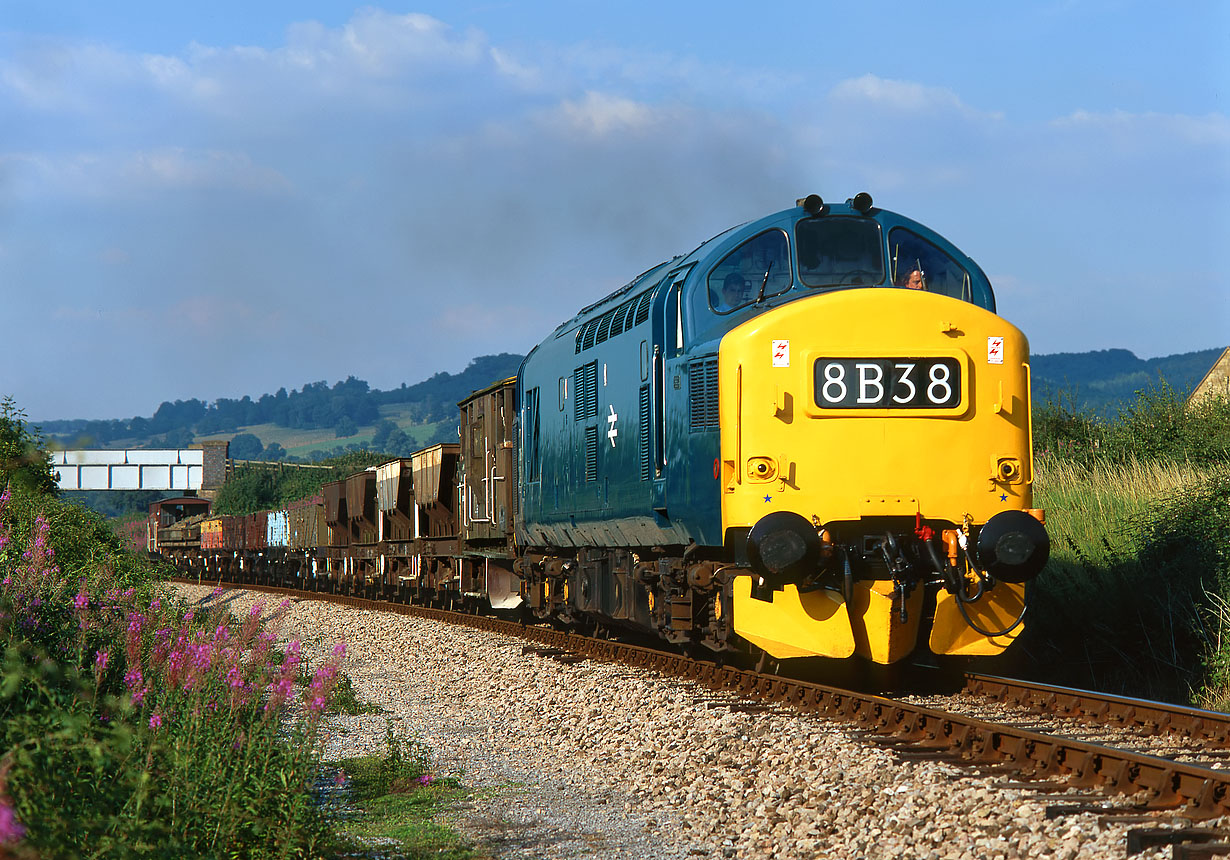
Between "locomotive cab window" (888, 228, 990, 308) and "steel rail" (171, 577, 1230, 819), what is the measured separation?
12.2ft

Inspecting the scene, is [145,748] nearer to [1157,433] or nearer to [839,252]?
[839,252]

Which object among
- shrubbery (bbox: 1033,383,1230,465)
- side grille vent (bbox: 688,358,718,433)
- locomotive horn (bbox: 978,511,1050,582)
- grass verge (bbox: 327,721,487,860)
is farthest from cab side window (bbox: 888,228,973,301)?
shrubbery (bbox: 1033,383,1230,465)

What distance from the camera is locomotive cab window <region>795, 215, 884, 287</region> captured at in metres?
11.2

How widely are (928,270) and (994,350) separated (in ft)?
4.34

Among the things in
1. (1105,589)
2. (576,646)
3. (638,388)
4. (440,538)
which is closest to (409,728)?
(638,388)

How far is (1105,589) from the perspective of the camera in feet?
44.2

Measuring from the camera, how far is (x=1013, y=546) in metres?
9.70

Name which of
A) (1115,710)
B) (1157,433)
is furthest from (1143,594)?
(1157,433)

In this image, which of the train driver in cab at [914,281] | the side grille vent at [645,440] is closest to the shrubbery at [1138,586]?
the train driver in cab at [914,281]

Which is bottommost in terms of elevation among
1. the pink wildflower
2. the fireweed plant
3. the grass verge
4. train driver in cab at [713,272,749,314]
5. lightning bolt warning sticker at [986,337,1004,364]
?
the grass verge

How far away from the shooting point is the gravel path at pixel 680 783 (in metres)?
6.45

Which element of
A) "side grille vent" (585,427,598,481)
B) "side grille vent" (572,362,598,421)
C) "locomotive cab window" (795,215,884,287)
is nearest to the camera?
"locomotive cab window" (795,215,884,287)

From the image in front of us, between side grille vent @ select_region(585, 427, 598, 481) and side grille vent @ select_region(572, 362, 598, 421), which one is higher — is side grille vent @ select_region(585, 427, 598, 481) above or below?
below

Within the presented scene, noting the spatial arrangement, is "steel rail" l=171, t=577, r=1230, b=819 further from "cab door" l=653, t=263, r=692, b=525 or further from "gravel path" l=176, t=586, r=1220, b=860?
"cab door" l=653, t=263, r=692, b=525
